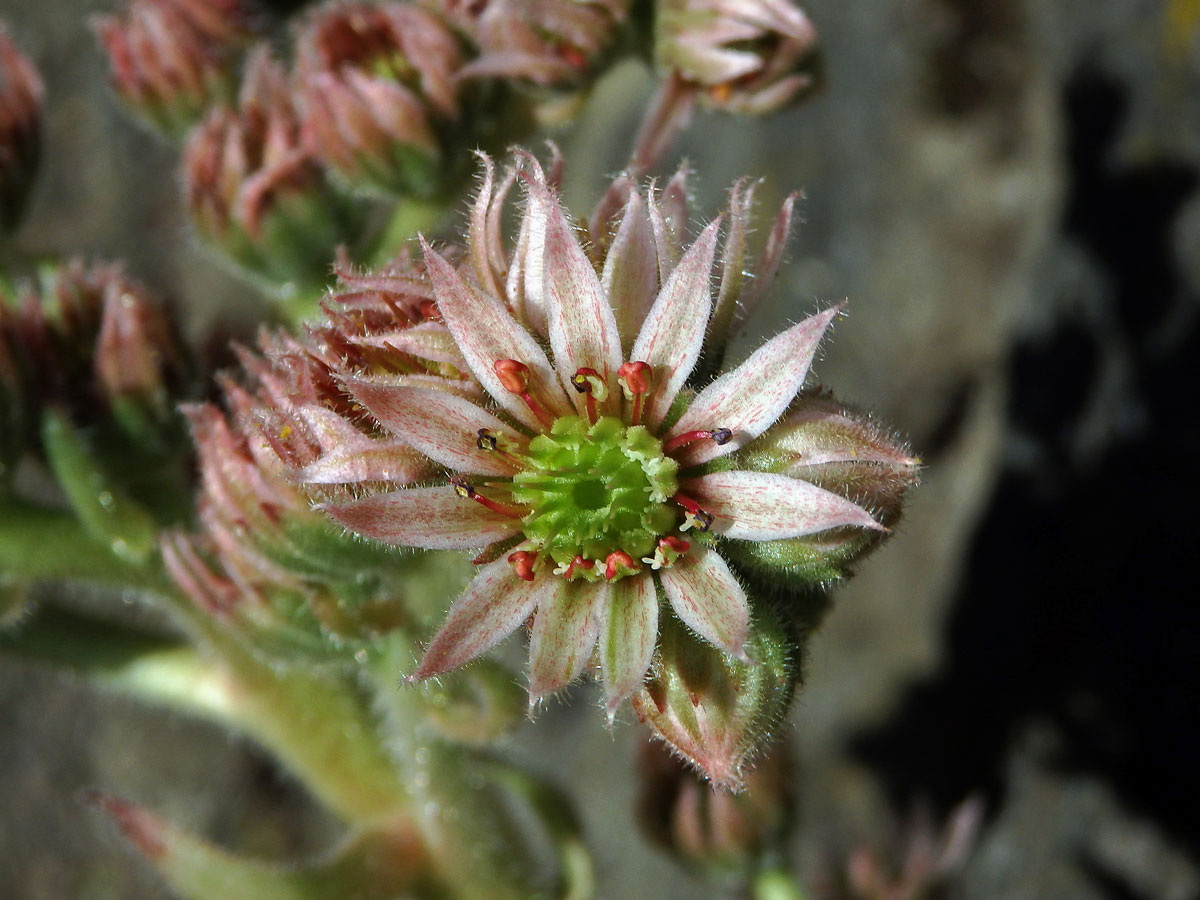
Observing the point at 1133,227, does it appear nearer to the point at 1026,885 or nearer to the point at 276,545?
the point at 1026,885

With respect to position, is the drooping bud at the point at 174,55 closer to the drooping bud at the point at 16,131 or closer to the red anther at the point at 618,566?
the drooping bud at the point at 16,131

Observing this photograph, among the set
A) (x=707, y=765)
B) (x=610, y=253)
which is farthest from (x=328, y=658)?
(x=610, y=253)

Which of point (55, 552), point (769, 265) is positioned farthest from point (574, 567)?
point (55, 552)

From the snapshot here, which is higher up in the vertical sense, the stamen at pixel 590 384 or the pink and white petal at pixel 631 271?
the pink and white petal at pixel 631 271

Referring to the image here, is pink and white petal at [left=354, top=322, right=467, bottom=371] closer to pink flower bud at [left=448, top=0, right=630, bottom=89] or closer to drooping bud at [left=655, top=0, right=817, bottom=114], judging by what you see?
pink flower bud at [left=448, top=0, right=630, bottom=89]

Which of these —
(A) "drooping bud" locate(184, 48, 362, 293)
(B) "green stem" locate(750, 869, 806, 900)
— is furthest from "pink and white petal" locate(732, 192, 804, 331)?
(B) "green stem" locate(750, 869, 806, 900)

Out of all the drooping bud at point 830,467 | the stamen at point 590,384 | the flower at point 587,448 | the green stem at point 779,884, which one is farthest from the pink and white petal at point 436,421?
the green stem at point 779,884

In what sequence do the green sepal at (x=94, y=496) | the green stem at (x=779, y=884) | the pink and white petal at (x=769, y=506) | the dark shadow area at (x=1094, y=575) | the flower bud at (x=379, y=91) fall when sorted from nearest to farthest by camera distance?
the pink and white petal at (x=769, y=506) < the green sepal at (x=94, y=496) < the flower bud at (x=379, y=91) < the green stem at (x=779, y=884) < the dark shadow area at (x=1094, y=575)

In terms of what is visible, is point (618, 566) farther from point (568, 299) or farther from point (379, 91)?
point (379, 91)
